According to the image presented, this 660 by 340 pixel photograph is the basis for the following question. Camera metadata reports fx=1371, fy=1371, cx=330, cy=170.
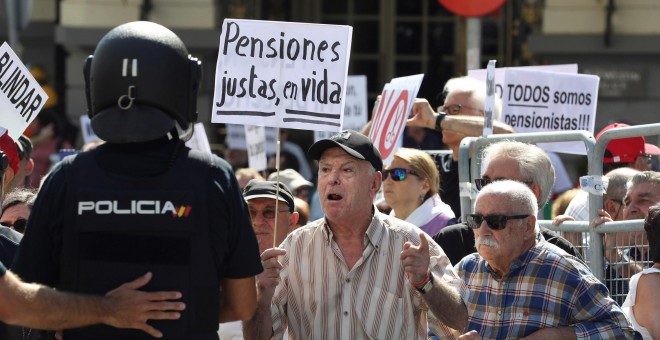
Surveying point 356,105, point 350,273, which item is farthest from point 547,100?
point 350,273

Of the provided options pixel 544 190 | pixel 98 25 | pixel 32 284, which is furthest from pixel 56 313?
pixel 98 25

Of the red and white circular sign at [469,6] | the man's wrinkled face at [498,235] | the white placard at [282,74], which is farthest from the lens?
the red and white circular sign at [469,6]

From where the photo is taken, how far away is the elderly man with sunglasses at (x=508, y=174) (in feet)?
20.2

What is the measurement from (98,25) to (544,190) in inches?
403

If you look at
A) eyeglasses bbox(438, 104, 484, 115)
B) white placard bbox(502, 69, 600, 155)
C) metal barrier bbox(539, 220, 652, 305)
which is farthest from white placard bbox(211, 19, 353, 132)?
white placard bbox(502, 69, 600, 155)

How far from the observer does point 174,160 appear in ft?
12.6

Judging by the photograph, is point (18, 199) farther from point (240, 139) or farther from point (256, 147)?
point (240, 139)

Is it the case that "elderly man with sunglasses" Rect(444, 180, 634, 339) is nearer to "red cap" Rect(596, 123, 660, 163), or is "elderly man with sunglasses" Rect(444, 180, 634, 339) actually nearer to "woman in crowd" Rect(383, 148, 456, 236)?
"woman in crowd" Rect(383, 148, 456, 236)

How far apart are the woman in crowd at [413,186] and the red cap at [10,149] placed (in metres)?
1.98

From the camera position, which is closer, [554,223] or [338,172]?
[338,172]

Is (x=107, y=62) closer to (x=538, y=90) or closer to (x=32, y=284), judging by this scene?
(x=32, y=284)

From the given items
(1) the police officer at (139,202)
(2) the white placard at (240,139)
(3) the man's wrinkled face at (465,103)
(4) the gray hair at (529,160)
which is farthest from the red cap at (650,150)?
(2) the white placard at (240,139)

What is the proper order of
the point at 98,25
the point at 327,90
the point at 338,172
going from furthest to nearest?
the point at 98,25 → the point at 327,90 → the point at 338,172

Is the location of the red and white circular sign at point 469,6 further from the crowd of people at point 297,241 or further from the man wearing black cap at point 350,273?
the man wearing black cap at point 350,273
